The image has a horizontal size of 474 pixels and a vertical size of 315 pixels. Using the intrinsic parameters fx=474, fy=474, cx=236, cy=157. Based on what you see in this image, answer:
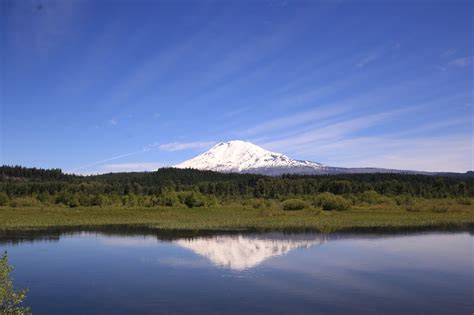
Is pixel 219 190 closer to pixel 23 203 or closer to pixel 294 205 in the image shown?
pixel 294 205

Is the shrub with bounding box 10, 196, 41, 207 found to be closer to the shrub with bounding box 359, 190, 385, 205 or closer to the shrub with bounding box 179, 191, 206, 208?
the shrub with bounding box 179, 191, 206, 208

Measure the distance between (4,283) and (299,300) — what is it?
35.4 ft

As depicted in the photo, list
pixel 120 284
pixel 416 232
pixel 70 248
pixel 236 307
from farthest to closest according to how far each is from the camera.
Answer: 1. pixel 416 232
2. pixel 70 248
3. pixel 120 284
4. pixel 236 307

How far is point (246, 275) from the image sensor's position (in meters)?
23.3

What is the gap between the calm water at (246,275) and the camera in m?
17.8

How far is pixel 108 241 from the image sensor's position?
39969mm

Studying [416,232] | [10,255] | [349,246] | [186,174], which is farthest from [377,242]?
[186,174]

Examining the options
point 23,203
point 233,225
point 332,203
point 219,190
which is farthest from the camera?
point 219,190

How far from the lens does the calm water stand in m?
17.8

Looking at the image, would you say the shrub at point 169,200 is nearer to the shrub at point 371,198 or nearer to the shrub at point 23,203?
the shrub at point 23,203

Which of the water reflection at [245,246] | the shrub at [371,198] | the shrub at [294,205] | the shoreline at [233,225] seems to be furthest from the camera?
the shrub at [371,198]

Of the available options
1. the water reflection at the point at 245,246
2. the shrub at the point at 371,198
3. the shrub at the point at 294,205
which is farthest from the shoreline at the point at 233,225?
the shrub at the point at 371,198

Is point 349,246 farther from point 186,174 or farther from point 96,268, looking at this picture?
point 186,174

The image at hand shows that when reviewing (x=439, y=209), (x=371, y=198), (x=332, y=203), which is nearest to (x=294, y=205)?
(x=332, y=203)
